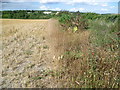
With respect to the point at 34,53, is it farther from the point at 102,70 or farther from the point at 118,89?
the point at 118,89

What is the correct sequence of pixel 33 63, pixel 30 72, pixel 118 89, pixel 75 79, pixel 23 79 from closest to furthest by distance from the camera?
pixel 118 89 → pixel 75 79 → pixel 23 79 → pixel 30 72 → pixel 33 63

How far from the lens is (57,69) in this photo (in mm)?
2811

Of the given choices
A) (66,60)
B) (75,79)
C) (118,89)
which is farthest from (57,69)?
(118,89)

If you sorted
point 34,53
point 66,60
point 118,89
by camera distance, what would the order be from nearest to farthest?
point 118,89 → point 66,60 → point 34,53

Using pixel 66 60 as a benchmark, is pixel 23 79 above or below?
below

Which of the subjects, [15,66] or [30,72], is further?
[15,66]

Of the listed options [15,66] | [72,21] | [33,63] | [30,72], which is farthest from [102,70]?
[72,21]

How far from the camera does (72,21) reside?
7.02m

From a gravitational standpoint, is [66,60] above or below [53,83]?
above

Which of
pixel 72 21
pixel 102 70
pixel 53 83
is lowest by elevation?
pixel 53 83

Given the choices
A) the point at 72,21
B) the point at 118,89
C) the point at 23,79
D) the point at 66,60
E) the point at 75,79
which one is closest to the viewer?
the point at 118,89

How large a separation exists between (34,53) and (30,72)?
130cm

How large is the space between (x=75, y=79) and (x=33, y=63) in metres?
1.24

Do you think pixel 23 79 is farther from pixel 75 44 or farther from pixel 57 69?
pixel 75 44
